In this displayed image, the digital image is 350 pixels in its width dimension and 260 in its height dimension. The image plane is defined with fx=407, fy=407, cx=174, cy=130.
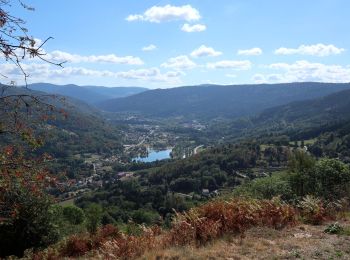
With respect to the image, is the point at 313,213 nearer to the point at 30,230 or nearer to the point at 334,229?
the point at 334,229

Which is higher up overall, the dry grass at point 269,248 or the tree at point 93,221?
Answer: the dry grass at point 269,248

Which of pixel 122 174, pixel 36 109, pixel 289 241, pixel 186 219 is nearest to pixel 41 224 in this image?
pixel 186 219

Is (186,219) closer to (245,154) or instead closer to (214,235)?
(214,235)

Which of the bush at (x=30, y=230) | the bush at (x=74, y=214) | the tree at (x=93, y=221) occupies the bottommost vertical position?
the bush at (x=74, y=214)

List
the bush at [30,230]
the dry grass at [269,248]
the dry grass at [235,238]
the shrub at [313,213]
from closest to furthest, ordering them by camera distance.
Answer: the dry grass at [269,248] → the dry grass at [235,238] → the shrub at [313,213] → the bush at [30,230]

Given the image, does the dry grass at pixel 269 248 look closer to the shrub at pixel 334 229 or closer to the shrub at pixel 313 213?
the shrub at pixel 334 229

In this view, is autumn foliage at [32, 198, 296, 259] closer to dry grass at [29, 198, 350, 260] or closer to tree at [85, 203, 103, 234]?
dry grass at [29, 198, 350, 260]

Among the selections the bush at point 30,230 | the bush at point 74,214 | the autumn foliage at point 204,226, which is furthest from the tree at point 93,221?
the bush at point 74,214

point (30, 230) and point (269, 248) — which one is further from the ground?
point (269, 248)

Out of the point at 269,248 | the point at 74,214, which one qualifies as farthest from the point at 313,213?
the point at 74,214

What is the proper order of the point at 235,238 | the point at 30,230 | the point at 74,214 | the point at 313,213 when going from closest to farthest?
the point at 235,238 → the point at 313,213 → the point at 30,230 → the point at 74,214

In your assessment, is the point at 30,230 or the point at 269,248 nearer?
the point at 269,248
